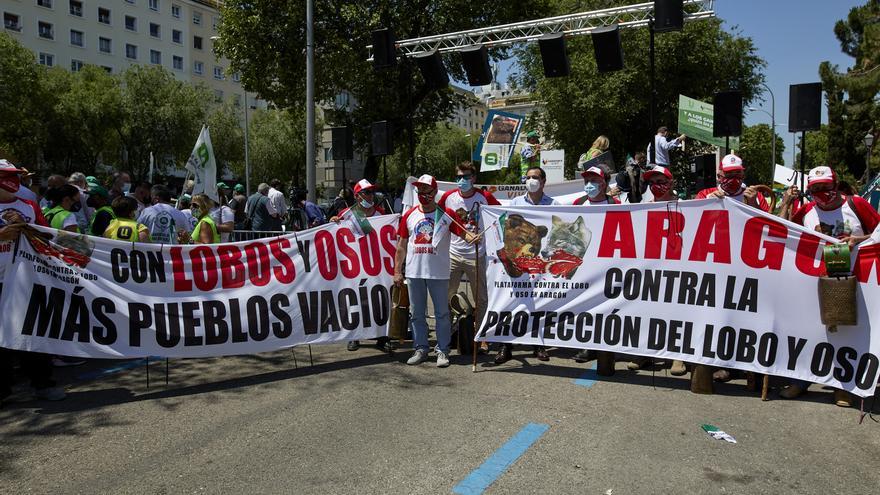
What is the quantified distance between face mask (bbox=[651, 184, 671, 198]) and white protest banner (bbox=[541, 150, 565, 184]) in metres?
7.66

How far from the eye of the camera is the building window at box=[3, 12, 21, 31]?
52062 millimetres

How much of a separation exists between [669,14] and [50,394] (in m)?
11.1

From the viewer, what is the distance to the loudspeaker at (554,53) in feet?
A: 45.1

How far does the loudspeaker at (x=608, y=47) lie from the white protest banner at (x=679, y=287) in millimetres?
8048

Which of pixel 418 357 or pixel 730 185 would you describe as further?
pixel 418 357

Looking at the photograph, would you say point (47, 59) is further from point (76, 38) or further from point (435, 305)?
point (435, 305)

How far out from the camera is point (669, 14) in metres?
11.5

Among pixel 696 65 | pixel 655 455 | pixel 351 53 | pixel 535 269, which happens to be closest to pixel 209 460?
pixel 655 455

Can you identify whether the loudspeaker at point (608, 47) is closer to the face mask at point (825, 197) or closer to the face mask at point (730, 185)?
the face mask at point (730, 185)

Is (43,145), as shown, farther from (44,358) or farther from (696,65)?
(44,358)

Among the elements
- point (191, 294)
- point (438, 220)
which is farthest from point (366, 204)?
point (191, 294)

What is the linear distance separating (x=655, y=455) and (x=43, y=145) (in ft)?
148

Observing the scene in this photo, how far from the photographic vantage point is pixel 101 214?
712cm

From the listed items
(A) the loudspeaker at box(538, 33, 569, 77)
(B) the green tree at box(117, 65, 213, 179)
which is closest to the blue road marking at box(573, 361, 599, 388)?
(A) the loudspeaker at box(538, 33, 569, 77)
